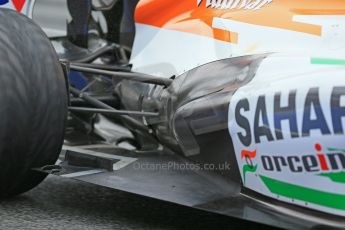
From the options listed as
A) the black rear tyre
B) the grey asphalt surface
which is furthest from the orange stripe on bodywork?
the grey asphalt surface

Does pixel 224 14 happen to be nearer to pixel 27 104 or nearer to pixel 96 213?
pixel 27 104

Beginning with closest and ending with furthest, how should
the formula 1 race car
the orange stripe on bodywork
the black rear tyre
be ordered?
the formula 1 race car → the orange stripe on bodywork → the black rear tyre

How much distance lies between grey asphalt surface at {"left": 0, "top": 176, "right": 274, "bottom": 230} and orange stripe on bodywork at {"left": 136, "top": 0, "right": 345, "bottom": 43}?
33.3 inches

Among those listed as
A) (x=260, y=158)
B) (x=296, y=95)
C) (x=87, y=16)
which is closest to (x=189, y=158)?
(x=260, y=158)

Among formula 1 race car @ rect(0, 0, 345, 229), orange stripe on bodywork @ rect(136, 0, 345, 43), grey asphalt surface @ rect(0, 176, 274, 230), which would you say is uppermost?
orange stripe on bodywork @ rect(136, 0, 345, 43)

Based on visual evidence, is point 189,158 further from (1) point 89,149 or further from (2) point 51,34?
(2) point 51,34

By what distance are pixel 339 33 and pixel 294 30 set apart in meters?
0.21

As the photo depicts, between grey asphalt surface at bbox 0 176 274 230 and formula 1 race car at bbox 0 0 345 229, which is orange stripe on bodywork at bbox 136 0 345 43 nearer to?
formula 1 race car at bbox 0 0 345 229

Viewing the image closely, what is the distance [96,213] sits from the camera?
3.54 metres

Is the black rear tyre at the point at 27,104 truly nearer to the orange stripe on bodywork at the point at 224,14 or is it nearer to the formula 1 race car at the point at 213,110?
the formula 1 race car at the point at 213,110

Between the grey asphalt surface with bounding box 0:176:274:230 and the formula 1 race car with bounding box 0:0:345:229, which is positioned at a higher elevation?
the formula 1 race car with bounding box 0:0:345:229

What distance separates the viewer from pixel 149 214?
354cm

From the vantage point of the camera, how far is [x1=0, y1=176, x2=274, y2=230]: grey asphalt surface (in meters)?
3.33

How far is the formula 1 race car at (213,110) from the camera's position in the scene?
2.65 meters
